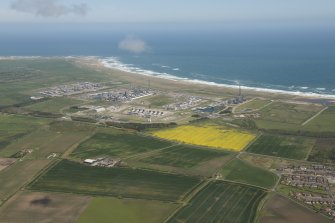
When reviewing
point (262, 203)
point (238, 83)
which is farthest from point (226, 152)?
point (238, 83)

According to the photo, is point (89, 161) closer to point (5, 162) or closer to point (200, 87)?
point (5, 162)

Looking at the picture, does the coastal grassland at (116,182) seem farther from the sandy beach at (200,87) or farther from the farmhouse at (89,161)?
the sandy beach at (200,87)

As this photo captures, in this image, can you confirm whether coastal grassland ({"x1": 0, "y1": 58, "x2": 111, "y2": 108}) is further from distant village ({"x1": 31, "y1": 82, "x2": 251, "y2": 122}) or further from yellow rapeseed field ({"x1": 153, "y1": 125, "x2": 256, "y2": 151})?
yellow rapeseed field ({"x1": 153, "y1": 125, "x2": 256, "y2": 151})

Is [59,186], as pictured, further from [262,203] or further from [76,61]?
[76,61]

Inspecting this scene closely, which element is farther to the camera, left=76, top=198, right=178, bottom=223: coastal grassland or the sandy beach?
the sandy beach

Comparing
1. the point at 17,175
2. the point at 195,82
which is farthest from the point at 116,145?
the point at 195,82

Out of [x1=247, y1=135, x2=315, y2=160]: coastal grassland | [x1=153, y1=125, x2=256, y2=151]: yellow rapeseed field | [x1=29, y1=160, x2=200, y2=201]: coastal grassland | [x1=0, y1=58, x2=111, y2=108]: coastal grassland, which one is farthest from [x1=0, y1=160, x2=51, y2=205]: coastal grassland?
[x1=0, y1=58, x2=111, y2=108]: coastal grassland
